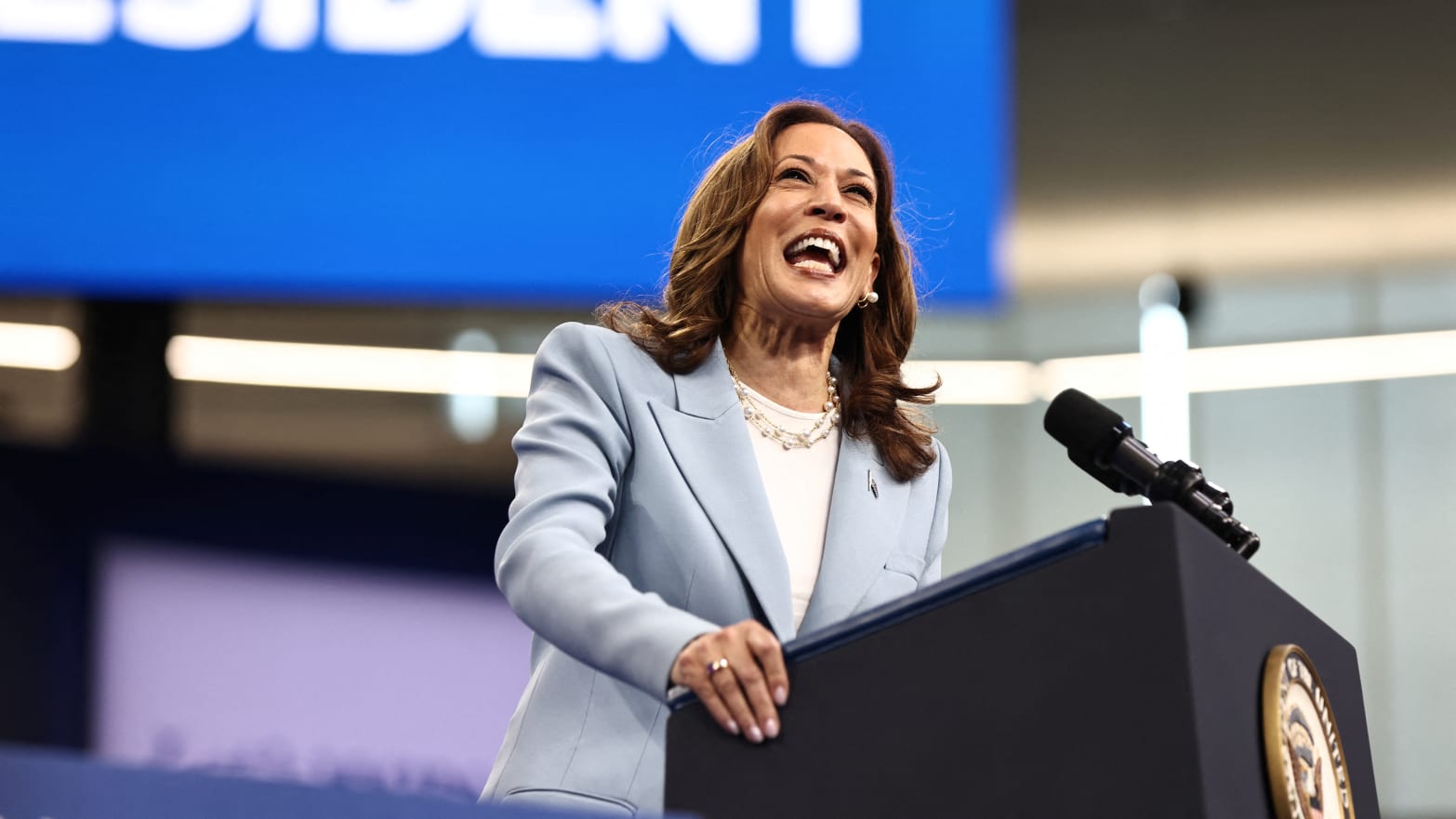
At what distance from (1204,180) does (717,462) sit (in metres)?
3.73

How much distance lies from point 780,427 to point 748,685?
668 millimetres

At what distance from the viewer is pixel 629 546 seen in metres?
1.54

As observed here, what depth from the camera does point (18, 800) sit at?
31.2 inches

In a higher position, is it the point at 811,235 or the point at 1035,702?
the point at 811,235

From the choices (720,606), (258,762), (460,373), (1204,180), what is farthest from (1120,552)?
(1204,180)

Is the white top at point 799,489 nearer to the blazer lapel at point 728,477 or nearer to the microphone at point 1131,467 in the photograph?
the blazer lapel at point 728,477

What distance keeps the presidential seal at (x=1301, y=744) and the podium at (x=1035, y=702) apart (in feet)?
0.03

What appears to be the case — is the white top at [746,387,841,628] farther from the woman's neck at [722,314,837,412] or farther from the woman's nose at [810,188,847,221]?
the woman's nose at [810,188,847,221]

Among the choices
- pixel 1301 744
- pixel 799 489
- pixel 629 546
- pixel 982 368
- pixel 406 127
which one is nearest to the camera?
pixel 1301 744

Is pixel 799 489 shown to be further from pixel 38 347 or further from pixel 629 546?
pixel 38 347

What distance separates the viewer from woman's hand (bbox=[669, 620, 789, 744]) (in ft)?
3.55

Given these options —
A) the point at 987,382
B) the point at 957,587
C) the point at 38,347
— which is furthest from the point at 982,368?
the point at 957,587

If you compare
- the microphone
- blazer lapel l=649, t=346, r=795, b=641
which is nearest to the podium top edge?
the microphone

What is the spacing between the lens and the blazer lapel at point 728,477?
149 cm
